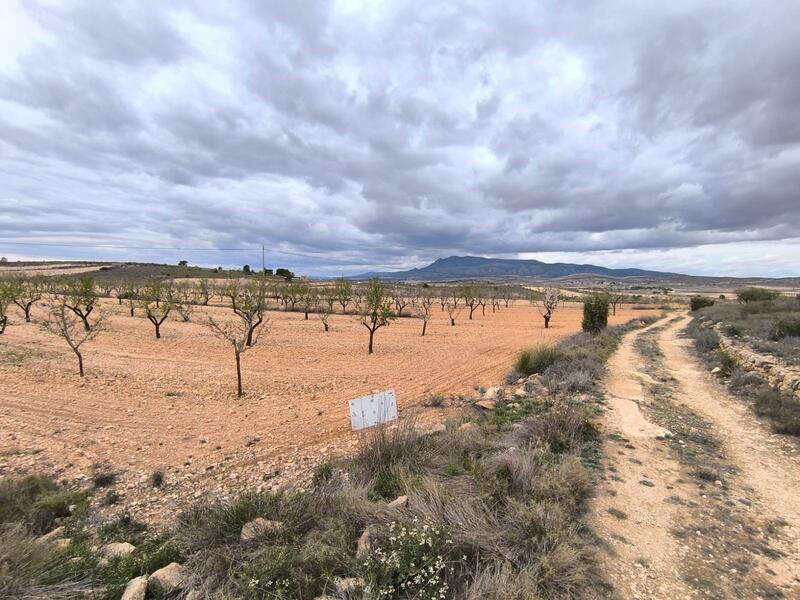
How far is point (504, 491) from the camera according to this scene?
15.2 ft

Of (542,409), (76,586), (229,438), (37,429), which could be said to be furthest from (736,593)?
(37,429)

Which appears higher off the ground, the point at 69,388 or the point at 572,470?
the point at 572,470

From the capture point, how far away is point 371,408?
24.9ft

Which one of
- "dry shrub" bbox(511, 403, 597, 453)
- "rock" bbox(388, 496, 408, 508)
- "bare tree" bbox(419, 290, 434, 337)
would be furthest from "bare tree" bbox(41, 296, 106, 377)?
"bare tree" bbox(419, 290, 434, 337)

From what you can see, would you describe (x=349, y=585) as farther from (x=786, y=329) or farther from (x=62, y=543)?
(x=786, y=329)

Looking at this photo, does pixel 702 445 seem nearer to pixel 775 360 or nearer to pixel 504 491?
pixel 504 491

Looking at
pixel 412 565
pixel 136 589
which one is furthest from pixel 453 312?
pixel 136 589

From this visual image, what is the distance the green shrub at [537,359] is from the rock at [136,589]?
12352mm

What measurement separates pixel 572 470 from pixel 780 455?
424 cm

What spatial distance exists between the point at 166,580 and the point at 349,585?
1847mm

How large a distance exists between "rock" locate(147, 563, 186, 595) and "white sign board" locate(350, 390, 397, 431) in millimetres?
3834

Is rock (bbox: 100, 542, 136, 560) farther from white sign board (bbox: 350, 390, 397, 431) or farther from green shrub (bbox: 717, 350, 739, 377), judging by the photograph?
green shrub (bbox: 717, 350, 739, 377)

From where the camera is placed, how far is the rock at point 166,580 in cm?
361

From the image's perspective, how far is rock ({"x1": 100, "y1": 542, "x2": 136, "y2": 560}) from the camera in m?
4.33
